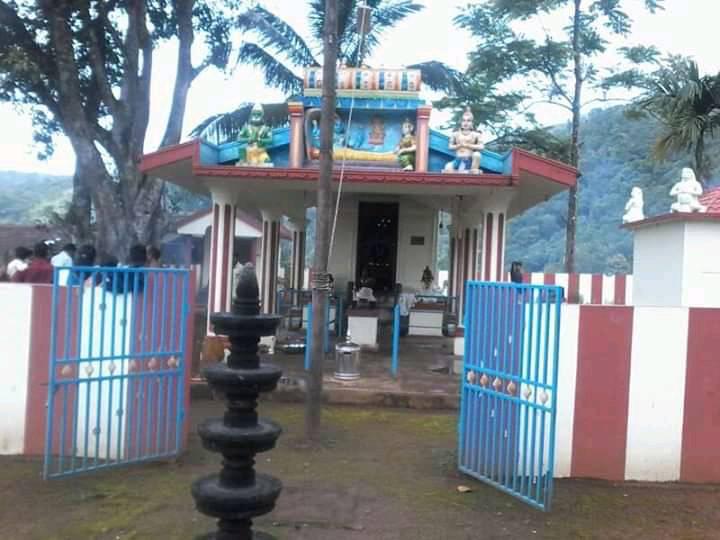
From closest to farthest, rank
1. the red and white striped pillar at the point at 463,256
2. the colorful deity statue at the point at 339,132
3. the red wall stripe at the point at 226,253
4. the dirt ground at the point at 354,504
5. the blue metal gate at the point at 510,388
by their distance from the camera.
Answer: the dirt ground at the point at 354,504 → the blue metal gate at the point at 510,388 → the red wall stripe at the point at 226,253 → the colorful deity statue at the point at 339,132 → the red and white striped pillar at the point at 463,256

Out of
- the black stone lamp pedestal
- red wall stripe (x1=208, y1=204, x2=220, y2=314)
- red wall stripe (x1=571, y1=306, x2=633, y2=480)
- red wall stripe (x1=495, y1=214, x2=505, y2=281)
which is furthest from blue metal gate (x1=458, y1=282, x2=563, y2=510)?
red wall stripe (x1=208, y1=204, x2=220, y2=314)

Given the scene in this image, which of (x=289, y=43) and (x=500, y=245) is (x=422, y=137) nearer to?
(x=500, y=245)

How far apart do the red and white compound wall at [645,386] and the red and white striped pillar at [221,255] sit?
6042 mm

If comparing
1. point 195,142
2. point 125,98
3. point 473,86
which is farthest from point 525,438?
point 473,86

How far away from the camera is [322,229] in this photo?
6.16 m

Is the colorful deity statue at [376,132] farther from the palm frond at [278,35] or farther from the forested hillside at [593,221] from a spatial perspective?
the forested hillside at [593,221]

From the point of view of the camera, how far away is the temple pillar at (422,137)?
962 centimetres

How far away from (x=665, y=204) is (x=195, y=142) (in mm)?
35558

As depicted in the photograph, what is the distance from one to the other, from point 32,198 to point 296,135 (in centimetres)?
6595

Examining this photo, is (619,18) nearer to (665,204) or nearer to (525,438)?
(525,438)

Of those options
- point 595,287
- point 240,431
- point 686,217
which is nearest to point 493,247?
point 686,217

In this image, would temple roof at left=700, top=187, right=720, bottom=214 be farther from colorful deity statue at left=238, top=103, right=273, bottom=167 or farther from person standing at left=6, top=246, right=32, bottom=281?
person standing at left=6, top=246, right=32, bottom=281

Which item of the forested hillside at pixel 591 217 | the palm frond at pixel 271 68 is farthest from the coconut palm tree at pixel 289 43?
the forested hillside at pixel 591 217

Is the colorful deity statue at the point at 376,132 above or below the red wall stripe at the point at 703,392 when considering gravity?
above
